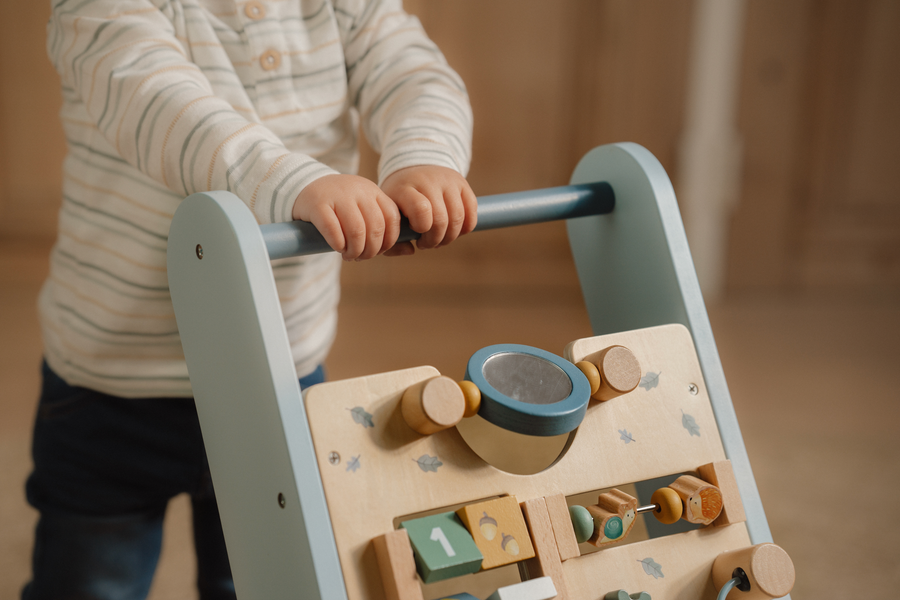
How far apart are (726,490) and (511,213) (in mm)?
221

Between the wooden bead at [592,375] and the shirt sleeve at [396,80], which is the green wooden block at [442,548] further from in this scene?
the shirt sleeve at [396,80]

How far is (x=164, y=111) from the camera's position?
1.62 ft

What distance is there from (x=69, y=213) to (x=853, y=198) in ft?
6.46

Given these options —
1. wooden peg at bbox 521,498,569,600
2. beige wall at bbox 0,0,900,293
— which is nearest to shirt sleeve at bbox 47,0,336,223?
wooden peg at bbox 521,498,569,600

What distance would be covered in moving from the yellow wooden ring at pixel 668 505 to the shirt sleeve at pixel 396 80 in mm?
268

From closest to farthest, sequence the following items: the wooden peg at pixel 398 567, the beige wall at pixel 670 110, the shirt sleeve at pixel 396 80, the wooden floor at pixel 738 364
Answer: the wooden peg at pixel 398 567, the shirt sleeve at pixel 396 80, the wooden floor at pixel 738 364, the beige wall at pixel 670 110

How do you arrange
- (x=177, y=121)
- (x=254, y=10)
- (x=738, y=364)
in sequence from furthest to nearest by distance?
(x=738, y=364) → (x=254, y=10) → (x=177, y=121)

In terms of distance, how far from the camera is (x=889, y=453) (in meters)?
1.30

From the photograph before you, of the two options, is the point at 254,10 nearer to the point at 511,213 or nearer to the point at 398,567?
the point at 511,213

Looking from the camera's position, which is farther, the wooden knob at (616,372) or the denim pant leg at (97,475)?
the denim pant leg at (97,475)

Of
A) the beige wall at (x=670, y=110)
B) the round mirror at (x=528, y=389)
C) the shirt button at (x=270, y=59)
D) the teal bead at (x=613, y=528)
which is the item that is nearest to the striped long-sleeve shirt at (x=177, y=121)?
the shirt button at (x=270, y=59)

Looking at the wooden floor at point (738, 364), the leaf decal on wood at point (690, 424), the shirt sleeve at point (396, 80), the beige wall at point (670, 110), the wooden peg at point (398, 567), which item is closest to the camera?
the wooden peg at point (398, 567)

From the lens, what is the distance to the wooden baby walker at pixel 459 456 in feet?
1.25

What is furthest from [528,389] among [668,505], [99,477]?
[99,477]
